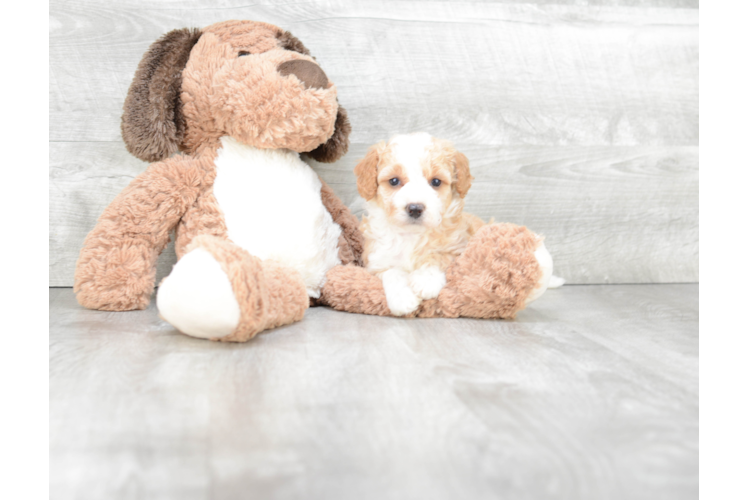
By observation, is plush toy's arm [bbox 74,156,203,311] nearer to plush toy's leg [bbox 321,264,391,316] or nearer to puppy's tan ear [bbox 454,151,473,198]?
plush toy's leg [bbox 321,264,391,316]

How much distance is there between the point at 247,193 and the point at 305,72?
0.33m

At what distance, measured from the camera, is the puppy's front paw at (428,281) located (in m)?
1.42

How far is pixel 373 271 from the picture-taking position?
1531 millimetres

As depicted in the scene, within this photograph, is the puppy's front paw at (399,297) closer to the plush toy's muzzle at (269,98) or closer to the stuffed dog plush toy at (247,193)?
the stuffed dog plush toy at (247,193)

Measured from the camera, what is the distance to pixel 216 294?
3.51ft

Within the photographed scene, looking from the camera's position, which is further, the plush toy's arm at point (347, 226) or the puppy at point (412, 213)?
the plush toy's arm at point (347, 226)

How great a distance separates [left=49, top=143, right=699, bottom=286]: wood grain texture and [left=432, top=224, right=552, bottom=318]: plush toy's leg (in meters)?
0.53

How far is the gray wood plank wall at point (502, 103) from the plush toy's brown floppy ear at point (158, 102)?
0.94ft

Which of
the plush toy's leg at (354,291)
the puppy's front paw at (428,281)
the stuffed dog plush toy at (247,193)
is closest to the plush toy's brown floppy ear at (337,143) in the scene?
the stuffed dog plush toy at (247,193)

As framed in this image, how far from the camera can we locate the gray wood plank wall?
1745mm

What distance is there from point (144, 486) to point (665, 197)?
1909 millimetres

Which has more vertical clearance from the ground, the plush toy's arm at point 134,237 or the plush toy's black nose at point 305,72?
the plush toy's black nose at point 305,72

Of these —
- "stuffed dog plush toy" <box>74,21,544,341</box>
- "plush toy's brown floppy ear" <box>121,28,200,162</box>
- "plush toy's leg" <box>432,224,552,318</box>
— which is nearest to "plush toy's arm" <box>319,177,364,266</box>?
"stuffed dog plush toy" <box>74,21,544,341</box>

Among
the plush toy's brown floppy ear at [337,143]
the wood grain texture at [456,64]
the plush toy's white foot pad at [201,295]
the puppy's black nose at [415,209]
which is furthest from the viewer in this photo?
the wood grain texture at [456,64]
